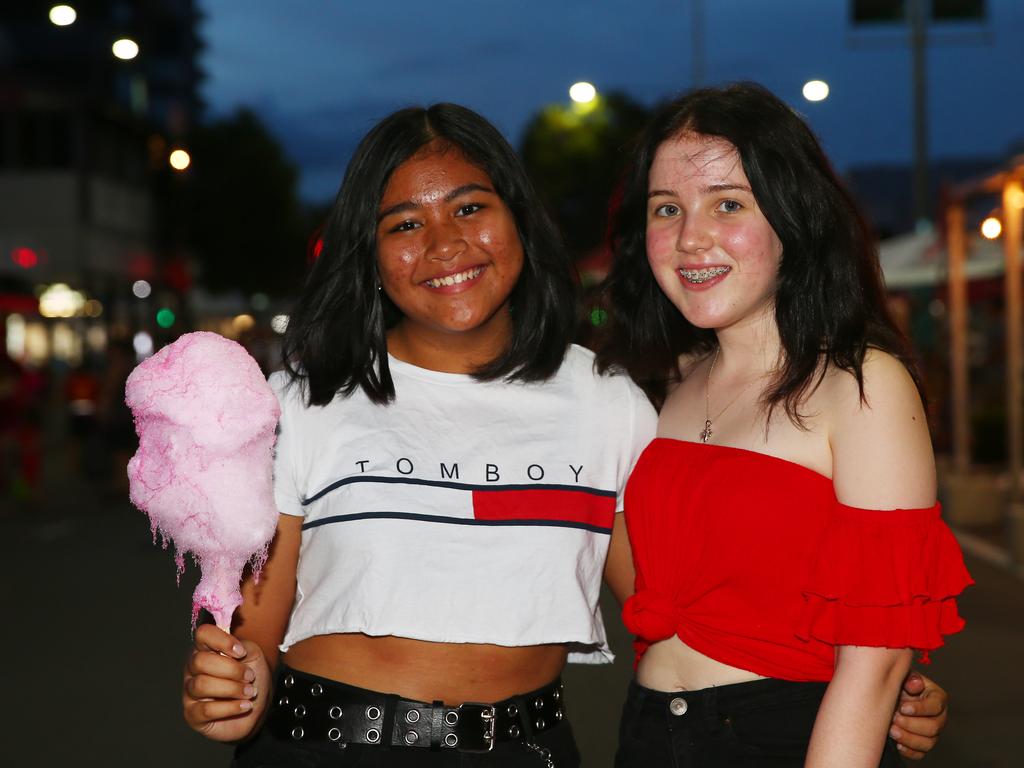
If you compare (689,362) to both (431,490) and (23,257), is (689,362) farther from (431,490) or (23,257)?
(23,257)

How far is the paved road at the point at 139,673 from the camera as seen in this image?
19.4 ft

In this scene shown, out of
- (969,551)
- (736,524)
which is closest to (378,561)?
(736,524)

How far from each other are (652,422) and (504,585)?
617mm

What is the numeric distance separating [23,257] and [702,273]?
27.2m

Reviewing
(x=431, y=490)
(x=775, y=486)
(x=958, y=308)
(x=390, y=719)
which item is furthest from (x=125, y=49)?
(x=775, y=486)

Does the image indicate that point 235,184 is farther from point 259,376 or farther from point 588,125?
point 259,376

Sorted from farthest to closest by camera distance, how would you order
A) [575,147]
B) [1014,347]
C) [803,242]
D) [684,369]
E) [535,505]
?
[575,147] → [1014,347] → [684,369] → [535,505] → [803,242]

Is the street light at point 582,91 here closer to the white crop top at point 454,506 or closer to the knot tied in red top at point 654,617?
the white crop top at point 454,506

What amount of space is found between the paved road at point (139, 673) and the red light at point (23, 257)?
57.7 ft

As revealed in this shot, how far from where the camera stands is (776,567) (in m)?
2.52

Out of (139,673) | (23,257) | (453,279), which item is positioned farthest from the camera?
(23,257)

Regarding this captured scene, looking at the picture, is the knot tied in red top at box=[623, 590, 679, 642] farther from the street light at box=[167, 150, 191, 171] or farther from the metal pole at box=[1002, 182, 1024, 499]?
the street light at box=[167, 150, 191, 171]

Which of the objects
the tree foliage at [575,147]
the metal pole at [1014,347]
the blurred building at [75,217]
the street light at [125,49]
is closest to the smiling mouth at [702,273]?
the metal pole at [1014,347]

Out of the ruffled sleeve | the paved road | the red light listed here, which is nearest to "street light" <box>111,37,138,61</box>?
the paved road
